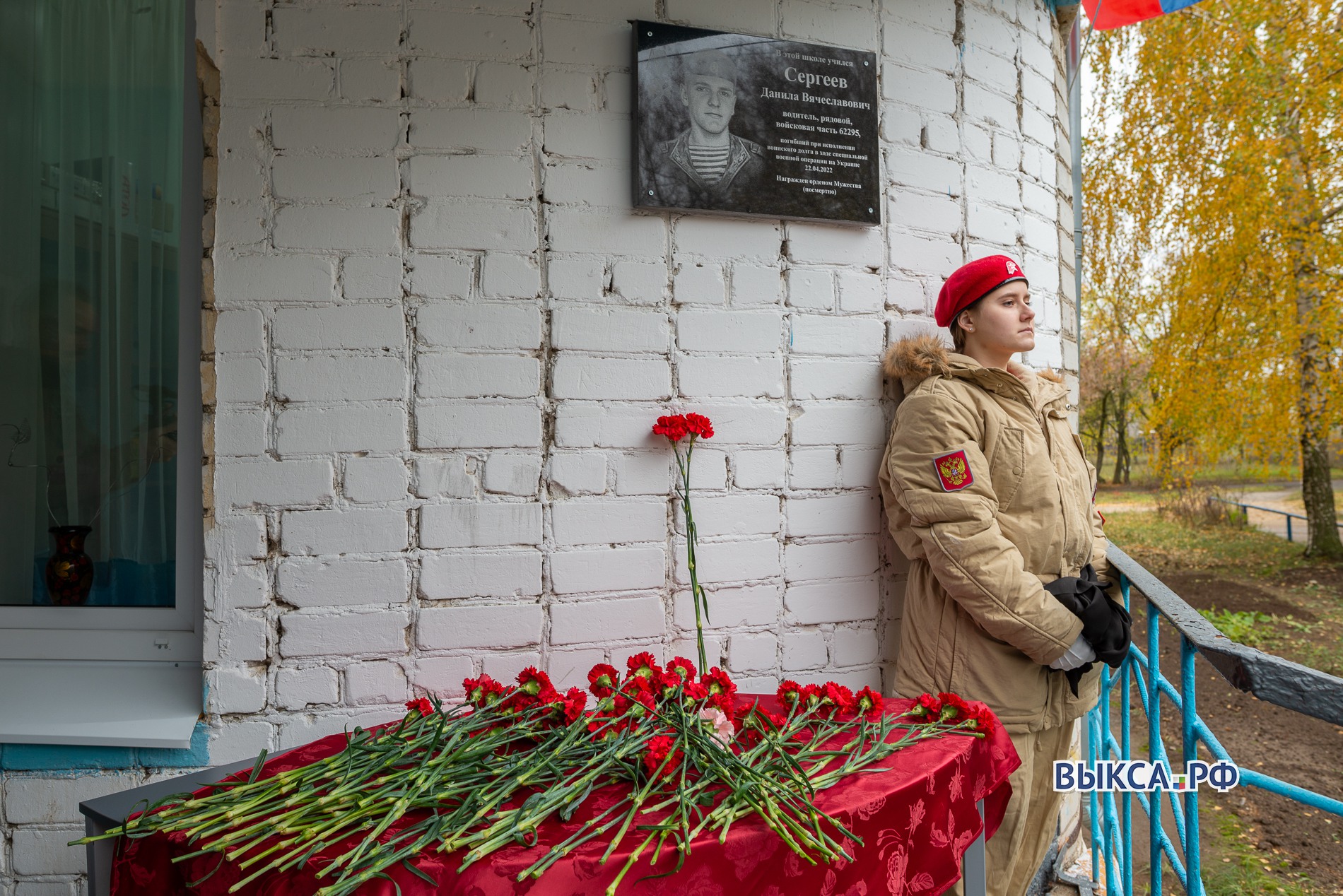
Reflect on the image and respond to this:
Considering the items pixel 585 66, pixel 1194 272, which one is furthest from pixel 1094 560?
pixel 1194 272

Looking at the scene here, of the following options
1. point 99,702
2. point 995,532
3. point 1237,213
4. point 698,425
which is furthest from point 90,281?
point 1237,213

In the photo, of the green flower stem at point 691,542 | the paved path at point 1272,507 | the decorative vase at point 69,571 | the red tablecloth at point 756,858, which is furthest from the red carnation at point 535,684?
the paved path at point 1272,507

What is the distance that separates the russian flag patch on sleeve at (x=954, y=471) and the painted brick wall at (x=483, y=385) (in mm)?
315

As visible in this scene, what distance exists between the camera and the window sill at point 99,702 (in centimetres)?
179

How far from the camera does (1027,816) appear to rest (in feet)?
6.93

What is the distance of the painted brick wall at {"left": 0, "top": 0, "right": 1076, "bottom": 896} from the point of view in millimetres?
1839

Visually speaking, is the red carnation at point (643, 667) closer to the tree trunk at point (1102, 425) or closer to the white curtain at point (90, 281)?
the white curtain at point (90, 281)

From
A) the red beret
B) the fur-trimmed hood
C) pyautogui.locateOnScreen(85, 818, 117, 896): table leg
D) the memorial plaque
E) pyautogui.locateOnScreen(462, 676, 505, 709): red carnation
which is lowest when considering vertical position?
pyautogui.locateOnScreen(85, 818, 117, 896): table leg

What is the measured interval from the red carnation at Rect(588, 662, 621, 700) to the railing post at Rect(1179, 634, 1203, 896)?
38.3 inches

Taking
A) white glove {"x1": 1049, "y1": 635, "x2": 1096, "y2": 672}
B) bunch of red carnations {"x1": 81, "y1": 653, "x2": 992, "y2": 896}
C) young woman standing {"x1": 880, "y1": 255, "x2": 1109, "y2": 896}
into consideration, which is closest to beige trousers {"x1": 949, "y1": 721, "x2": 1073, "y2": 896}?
young woman standing {"x1": 880, "y1": 255, "x2": 1109, "y2": 896}

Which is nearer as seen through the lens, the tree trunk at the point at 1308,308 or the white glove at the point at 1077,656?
the white glove at the point at 1077,656

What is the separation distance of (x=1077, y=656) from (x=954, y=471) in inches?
21.3

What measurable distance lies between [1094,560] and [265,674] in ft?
7.35

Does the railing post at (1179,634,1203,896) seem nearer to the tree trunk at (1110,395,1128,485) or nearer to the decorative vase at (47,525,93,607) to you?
the decorative vase at (47,525,93,607)
